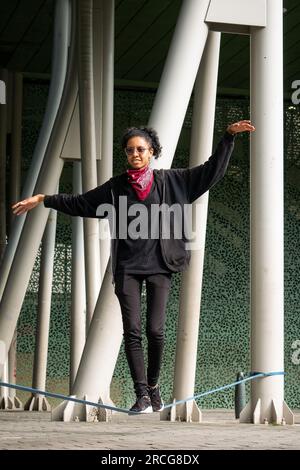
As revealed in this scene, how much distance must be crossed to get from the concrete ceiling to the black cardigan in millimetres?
13603

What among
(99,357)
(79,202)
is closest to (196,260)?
(99,357)

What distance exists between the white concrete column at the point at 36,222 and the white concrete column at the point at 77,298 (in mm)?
3312

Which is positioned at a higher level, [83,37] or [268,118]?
[83,37]

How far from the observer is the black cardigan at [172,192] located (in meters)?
6.49

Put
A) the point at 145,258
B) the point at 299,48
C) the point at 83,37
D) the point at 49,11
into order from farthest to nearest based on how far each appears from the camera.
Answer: the point at 299,48
the point at 49,11
the point at 83,37
the point at 145,258

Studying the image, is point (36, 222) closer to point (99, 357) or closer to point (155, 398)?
point (99, 357)

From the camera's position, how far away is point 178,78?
30.9 ft

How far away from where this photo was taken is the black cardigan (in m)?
6.49

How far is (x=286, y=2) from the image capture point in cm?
2034

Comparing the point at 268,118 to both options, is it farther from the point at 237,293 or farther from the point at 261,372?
the point at 237,293

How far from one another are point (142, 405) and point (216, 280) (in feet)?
64.9

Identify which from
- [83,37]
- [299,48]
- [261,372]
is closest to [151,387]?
[261,372]

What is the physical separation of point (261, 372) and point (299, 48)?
14.1m
